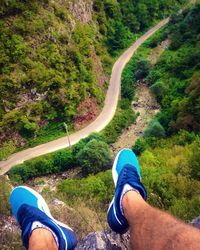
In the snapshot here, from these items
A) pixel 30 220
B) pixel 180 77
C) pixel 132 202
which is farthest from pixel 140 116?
pixel 30 220

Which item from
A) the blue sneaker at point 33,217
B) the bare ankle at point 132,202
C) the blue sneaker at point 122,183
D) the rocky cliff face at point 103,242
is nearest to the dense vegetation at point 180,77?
the blue sneaker at point 122,183

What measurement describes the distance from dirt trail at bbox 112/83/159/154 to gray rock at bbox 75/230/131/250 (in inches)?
1158

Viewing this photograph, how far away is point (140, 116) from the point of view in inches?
1734

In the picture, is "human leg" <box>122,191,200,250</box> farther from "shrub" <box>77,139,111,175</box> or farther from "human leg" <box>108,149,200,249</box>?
"shrub" <box>77,139,111,175</box>

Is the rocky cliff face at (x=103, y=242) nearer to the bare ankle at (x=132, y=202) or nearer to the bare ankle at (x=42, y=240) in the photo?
the bare ankle at (x=132, y=202)

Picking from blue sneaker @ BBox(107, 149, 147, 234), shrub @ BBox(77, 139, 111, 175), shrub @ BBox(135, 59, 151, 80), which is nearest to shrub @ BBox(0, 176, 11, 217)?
blue sneaker @ BBox(107, 149, 147, 234)

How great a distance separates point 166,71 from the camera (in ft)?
162

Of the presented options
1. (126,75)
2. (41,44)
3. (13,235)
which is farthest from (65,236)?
(126,75)

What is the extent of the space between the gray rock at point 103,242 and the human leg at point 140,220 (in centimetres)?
123

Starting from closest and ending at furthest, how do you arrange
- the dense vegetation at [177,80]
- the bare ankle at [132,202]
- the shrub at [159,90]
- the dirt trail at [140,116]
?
the bare ankle at [132,202] → the dense vegetation at [177,80] → the dirt trail at [140,116] → the shrub at [159,90]

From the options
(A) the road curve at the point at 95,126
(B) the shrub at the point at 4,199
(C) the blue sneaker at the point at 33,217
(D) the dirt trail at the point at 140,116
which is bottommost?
(D) the dirt trail at the point at 140,116

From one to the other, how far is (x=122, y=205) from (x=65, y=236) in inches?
47.1

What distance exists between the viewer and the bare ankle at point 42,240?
704 cm

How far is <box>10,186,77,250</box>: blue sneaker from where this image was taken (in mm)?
7734
